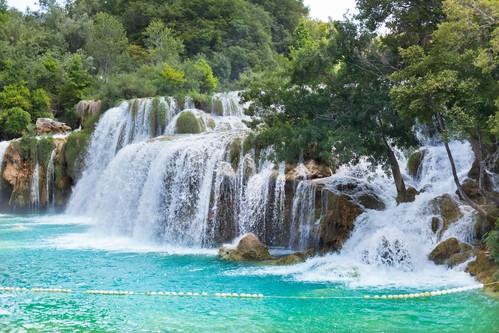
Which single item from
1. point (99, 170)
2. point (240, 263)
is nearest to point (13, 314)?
point (240, 263)

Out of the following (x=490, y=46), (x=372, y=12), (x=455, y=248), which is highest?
(x=372, y=12)

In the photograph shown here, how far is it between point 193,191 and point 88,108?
1353 centimetres

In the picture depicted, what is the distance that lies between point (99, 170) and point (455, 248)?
54.9ft

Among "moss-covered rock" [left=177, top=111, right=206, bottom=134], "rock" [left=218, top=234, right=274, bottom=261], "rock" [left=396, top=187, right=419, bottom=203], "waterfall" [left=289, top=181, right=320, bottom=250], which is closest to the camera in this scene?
"rock" [left=218, top=234, right=274, bottom=261]

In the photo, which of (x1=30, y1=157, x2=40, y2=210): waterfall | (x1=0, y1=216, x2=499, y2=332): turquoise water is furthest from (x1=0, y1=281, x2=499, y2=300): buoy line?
(x1=30, y1=157, x2=40, y2=210): waterfall

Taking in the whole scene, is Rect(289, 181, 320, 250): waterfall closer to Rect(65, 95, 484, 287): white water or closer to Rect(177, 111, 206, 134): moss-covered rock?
Rect(65, 95, 484, 287): white water

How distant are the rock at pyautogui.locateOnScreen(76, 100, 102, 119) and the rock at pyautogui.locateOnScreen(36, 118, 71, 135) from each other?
5.06 ft

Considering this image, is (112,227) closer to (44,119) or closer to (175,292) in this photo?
(175,292)

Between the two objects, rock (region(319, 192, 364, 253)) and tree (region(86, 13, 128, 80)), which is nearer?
rock (region(319, 192, 364, 253))

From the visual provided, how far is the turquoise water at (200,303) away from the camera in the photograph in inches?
324

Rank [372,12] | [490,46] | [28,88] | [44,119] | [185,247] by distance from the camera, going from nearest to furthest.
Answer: [490,46], [372,12], [185,247], [44,119], [28,88]

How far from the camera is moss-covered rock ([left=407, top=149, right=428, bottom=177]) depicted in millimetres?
14974

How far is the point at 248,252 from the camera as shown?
43.2 ft

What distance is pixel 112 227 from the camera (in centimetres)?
1816
